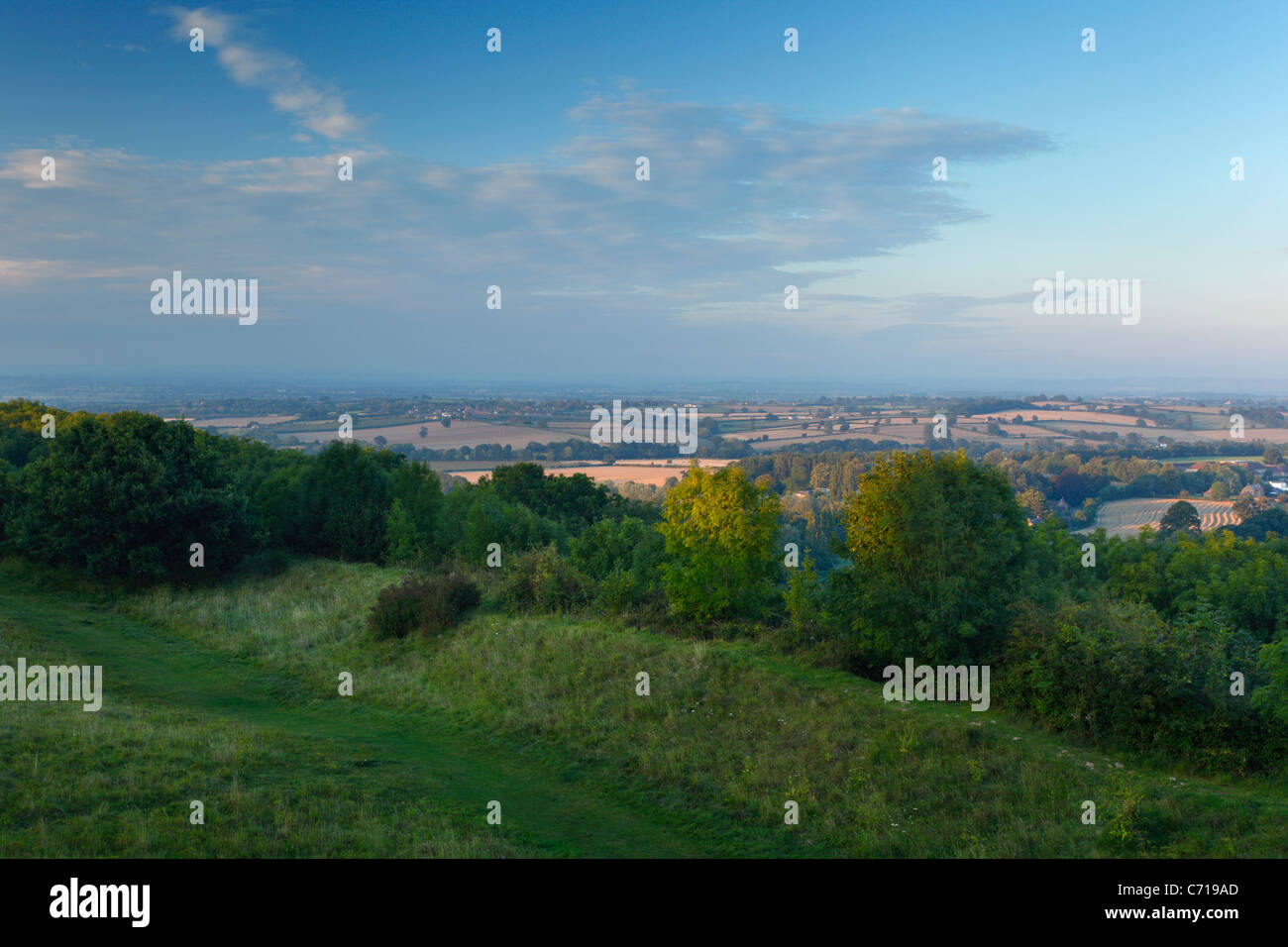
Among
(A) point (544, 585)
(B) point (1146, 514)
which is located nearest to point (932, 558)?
(A) point (544, 585)

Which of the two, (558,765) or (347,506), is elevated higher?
(347,506)

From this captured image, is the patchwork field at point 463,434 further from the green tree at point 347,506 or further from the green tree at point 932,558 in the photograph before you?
the green tree at point 932,558

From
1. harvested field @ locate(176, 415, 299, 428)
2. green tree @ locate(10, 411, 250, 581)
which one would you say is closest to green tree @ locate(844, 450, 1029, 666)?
green tree @ locate(10, 411, 250, 581)

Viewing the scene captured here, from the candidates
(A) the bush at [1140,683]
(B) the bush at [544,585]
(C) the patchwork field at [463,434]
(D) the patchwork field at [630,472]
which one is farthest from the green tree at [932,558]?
(C) the patchwork field at [463,434]

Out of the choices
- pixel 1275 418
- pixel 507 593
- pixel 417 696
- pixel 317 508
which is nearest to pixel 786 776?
pixel 417 696

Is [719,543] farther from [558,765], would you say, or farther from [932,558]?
[558,765]
